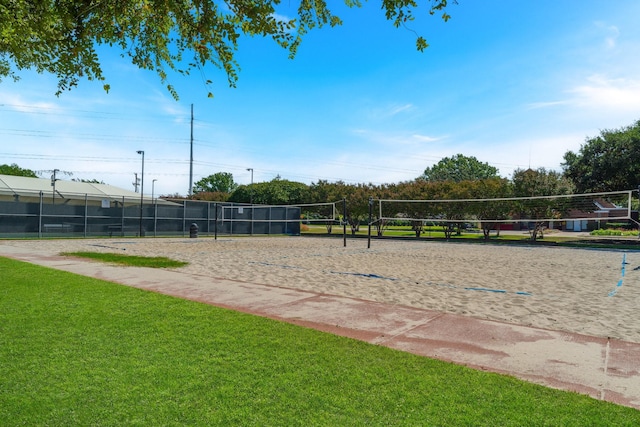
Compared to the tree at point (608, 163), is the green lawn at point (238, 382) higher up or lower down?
lower down

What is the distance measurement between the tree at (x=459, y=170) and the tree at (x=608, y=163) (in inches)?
2684

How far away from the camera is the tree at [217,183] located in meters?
99.9

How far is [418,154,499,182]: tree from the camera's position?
100375 mm

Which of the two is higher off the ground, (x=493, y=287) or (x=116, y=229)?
(x=116, y=229)

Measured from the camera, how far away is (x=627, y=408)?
2695mm

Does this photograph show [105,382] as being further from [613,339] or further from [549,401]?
[613,339]

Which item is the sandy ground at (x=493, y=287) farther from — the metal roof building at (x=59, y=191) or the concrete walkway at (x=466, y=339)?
the metal roof building at (x=59, y=191)

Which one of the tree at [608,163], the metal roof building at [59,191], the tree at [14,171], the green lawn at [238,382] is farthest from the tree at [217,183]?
the green lawn at [238,382]

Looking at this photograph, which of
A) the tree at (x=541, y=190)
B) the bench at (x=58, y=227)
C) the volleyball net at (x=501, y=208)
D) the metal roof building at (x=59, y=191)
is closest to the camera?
the bench at (x=58, y=227)

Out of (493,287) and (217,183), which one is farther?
(217,183)

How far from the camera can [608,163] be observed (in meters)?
28.5

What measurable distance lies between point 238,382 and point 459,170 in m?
108

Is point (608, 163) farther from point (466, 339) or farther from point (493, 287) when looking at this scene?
point (466, 339)

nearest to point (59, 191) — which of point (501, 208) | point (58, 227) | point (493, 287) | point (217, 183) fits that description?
point (58, 227)
